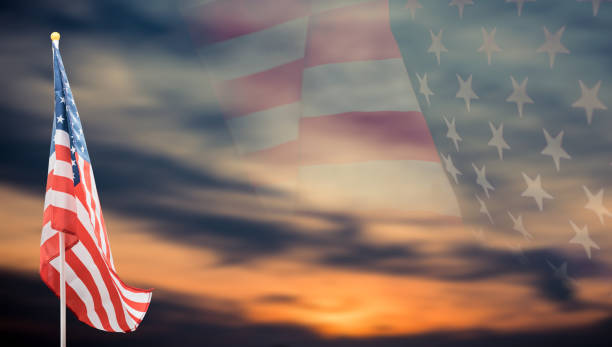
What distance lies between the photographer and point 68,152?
31.5ft

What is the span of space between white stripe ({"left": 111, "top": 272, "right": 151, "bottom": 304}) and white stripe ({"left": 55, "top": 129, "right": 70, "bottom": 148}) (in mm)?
1982

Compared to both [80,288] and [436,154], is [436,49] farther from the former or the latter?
[80,288]

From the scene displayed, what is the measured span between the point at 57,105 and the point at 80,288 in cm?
261

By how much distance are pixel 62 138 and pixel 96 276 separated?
2.01 metres

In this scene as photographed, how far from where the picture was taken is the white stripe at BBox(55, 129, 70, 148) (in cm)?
957

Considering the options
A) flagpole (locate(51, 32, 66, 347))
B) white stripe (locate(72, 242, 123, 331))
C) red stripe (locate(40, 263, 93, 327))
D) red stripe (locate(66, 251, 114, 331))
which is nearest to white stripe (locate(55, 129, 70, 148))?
flagpole (locate(51, 32, 66, 347))

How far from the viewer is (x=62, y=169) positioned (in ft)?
31.1

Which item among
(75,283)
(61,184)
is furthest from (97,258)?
(61,184)

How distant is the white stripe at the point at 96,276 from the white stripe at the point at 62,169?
97cm

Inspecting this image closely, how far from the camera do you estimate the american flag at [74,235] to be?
30.8 feet

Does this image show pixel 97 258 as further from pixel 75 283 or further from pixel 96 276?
pixel 75 283

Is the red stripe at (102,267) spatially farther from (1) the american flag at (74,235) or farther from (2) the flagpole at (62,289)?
(2) the flagpole at (62,289)

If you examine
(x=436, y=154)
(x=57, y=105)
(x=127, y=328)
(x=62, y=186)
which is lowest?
(x=127, y=328)

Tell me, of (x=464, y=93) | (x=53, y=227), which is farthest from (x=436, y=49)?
(x=53, y=227)
